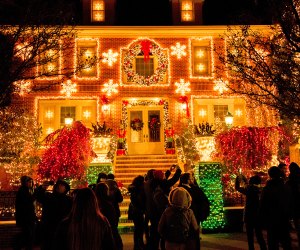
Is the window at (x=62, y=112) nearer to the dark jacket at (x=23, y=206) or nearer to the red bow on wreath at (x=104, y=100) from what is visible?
the red bow on wreath at (x=104, y=100)

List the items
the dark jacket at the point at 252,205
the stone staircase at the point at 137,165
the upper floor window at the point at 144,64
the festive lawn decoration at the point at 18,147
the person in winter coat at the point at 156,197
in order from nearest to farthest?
the person in winter coat at the point at 156,197 → the dark jacket at the point at 252,205 → the festive lawn decoration at the point at 18,147 → the stone staircase at the point at 137,165 → the upper floor window at the point at 144,64

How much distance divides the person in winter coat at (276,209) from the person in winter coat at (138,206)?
104 inches

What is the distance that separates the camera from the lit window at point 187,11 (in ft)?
77.6

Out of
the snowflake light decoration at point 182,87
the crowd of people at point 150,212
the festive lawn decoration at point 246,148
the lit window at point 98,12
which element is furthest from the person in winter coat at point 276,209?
the lit window at point 98,12

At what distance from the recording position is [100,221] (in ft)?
13.5

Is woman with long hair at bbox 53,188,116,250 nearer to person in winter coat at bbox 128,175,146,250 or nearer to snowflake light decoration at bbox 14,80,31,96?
person in winter coat at bbox 128,175,146,250

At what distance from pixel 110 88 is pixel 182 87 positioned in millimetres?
3750

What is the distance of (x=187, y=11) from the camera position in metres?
23.7

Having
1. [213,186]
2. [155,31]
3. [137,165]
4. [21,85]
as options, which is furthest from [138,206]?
[155,31]

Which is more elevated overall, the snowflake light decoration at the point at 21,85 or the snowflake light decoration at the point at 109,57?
the snowflake light decoration at the point at 109,57

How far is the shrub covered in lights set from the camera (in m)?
12.9

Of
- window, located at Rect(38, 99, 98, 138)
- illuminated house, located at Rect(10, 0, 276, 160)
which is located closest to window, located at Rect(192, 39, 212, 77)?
illuminated house, located at Rect(10, 0, 276, 160)

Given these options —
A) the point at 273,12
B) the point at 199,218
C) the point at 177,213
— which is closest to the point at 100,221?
the point at 177,213

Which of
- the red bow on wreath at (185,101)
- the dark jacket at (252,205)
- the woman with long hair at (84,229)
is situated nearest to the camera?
the woman with long hair at (84,229)
